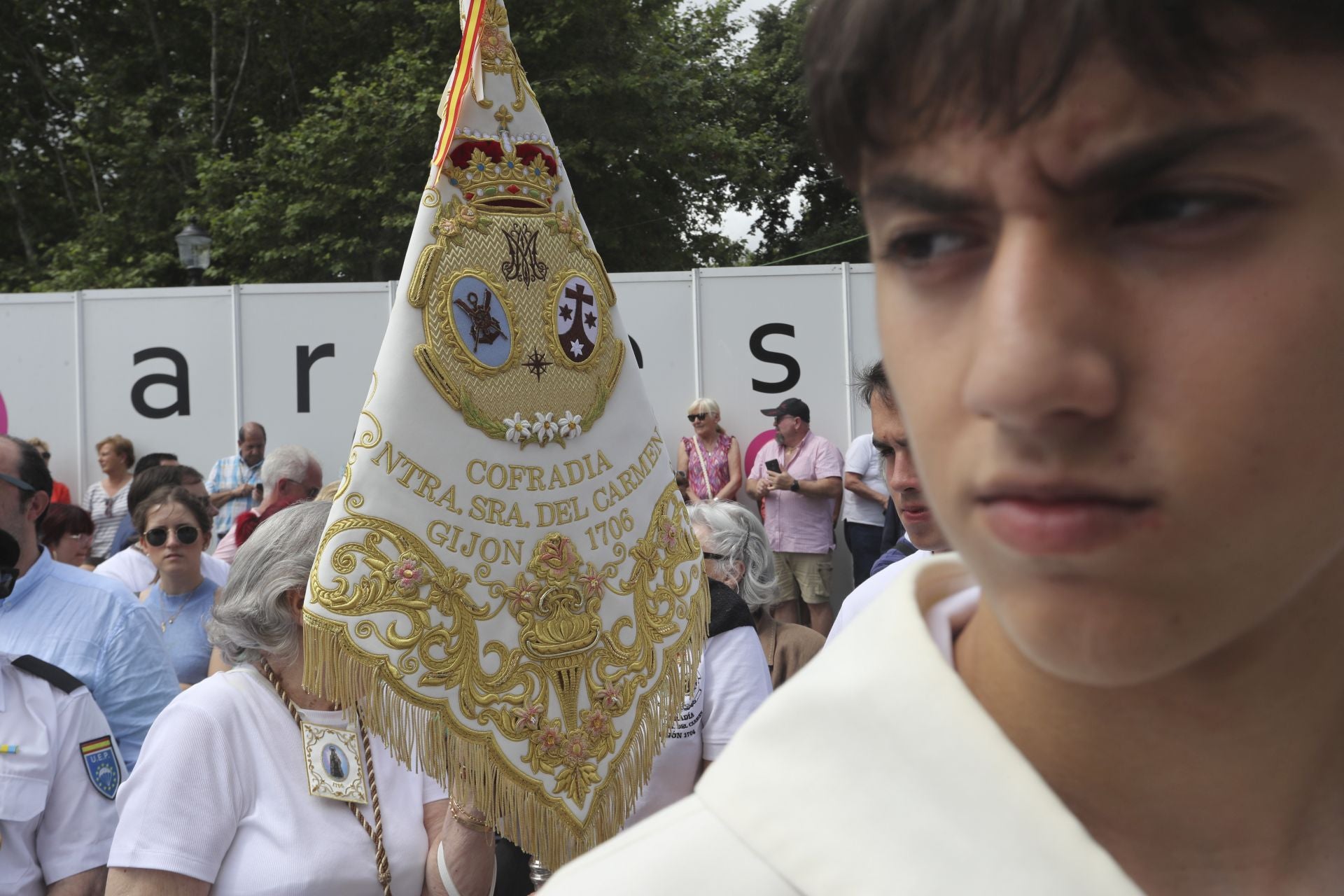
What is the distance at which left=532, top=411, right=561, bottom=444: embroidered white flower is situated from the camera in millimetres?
3061

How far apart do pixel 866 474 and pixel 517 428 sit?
567cm

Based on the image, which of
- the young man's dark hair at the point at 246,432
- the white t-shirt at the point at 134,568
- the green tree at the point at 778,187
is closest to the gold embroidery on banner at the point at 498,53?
the white t-shirt at the point at 134,568

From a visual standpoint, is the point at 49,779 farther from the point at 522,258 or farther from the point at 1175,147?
the point at 1175,147

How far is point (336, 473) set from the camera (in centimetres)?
978

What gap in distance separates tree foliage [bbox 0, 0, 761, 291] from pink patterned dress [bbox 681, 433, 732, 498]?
7.24 meters

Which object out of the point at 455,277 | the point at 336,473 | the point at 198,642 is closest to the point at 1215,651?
the point at 455,277

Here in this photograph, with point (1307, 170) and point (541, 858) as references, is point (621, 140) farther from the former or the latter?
point (1307, 170)

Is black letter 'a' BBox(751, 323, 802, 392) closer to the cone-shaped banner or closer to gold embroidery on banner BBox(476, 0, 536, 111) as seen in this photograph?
the cone-shaped banner

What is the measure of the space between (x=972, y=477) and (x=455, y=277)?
7.83 ft

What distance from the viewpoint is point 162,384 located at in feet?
30.9

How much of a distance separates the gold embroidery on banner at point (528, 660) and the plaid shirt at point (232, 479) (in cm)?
582

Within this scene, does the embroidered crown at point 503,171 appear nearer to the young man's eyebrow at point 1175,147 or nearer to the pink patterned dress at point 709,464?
the young man's eyebrow at point 1175,147

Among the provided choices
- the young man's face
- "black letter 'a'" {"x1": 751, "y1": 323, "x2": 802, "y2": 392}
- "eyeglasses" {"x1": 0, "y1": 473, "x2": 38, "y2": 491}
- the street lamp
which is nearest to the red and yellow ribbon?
"eyeglasses" {"x1": 0, "y1": 473, "x2": 38, "y2": 491}

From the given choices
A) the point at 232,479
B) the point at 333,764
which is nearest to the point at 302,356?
the point at 232,479
